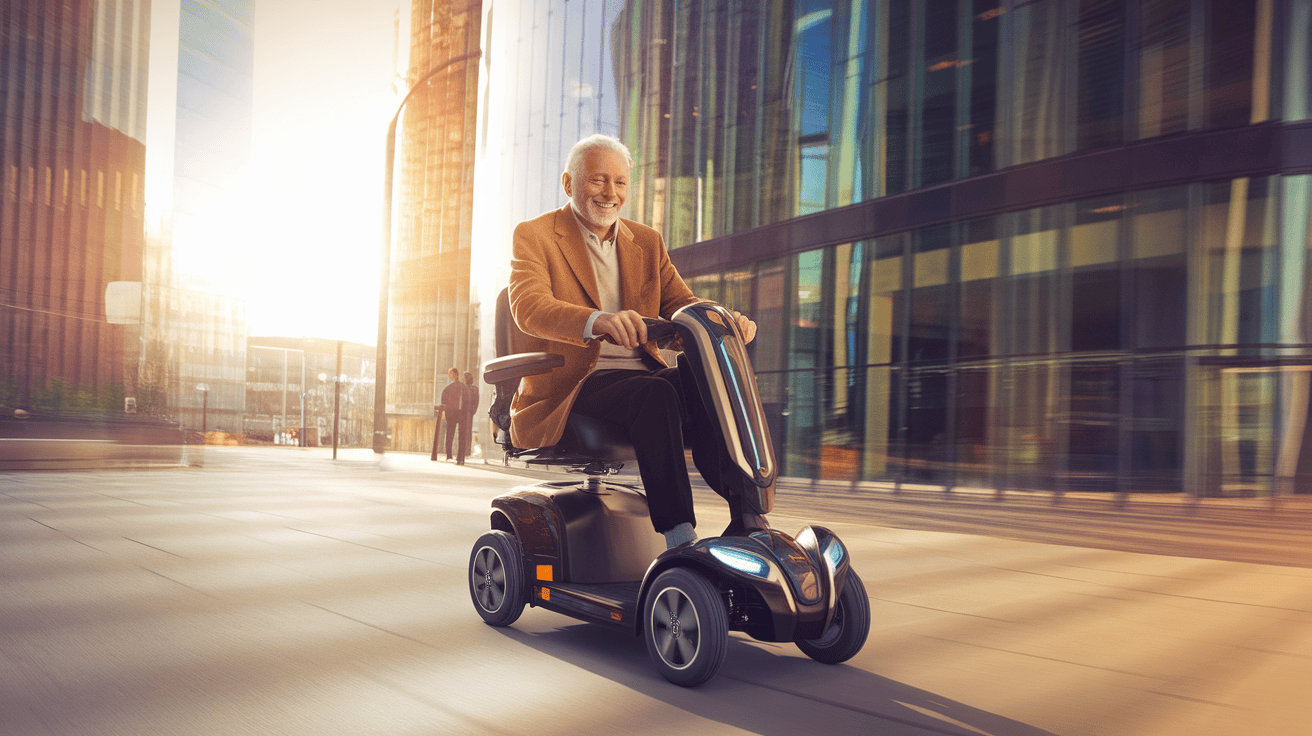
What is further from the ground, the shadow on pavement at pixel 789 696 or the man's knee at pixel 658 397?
the man's knee at pixel 658 397

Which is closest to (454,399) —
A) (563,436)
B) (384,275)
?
(384,275)

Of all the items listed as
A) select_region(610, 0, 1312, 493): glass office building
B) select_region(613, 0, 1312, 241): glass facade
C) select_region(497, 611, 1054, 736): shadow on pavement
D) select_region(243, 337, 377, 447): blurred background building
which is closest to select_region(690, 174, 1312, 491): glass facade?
select_region(610, 0, 1312, 493): glass office building

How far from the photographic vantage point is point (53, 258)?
138 feet

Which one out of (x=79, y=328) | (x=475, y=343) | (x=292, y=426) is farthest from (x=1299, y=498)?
(x=292, y=426)

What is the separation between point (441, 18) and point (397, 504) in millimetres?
64624

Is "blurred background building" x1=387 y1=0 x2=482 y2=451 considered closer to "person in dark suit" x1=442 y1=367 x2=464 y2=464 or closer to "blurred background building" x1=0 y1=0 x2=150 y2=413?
"blurred background building" x1=0 y1=0 x2=150 y2=413

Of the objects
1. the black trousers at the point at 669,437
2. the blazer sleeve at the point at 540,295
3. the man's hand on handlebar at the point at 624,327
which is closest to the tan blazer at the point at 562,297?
the blazer sleeve at the point at 540,295

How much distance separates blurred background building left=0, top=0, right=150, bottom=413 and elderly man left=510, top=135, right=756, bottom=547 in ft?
139

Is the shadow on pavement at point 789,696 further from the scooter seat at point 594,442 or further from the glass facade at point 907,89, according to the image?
the glass facade at point 907,89

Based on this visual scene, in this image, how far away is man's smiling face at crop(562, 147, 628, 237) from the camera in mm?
3338

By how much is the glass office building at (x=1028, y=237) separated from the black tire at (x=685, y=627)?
11866mm

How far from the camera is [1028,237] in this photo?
14.1 m

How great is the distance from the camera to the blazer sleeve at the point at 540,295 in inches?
117

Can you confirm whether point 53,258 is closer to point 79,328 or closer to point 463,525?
point 79,328
